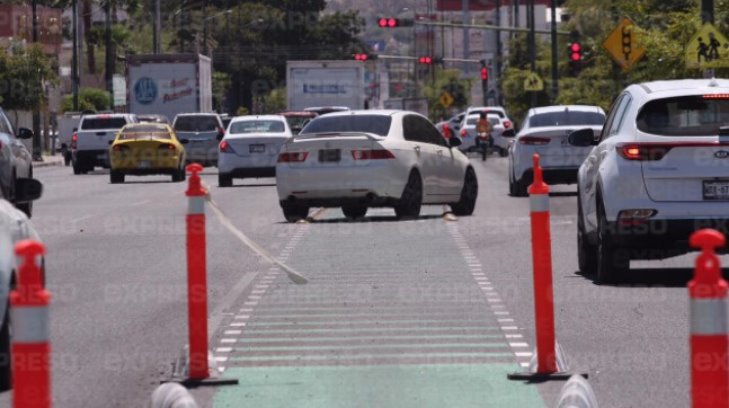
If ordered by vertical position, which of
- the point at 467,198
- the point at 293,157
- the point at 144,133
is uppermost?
the point at 144,133

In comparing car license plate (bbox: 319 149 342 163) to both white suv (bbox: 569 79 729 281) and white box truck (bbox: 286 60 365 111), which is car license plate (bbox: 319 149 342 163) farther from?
white box truck (bbox: 286 60 365 111)

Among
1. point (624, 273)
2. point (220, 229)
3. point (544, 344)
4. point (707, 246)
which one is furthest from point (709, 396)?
point (220, 229)

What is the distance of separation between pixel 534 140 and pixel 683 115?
14.4 m

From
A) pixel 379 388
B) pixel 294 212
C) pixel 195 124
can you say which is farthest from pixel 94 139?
pixel 379 388

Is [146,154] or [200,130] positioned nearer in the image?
[146,154]

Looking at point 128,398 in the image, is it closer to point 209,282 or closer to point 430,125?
point 209,282

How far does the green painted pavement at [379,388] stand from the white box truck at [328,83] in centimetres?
5958

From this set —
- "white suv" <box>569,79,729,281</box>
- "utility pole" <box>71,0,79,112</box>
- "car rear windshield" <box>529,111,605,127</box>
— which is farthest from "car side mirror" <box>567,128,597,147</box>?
"utility pole" <box>71,0,79,112</box>

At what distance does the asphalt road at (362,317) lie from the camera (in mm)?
9508

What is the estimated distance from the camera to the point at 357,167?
76.8ft

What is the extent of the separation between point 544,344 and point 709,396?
421 centimetres

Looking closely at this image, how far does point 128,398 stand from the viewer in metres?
9.21

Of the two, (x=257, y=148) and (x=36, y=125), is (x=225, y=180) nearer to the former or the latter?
(x=257, y=148)

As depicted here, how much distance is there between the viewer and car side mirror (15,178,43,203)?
1105cm
